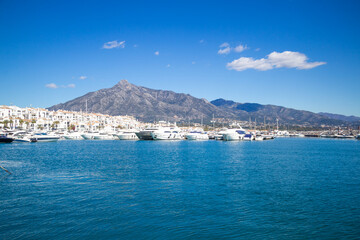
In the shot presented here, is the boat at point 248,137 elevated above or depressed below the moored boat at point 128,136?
below

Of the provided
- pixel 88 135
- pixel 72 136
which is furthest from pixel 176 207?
pixel 88 135

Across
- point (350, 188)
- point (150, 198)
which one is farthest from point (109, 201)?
point (350, 188)

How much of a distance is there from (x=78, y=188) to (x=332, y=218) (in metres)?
17.1

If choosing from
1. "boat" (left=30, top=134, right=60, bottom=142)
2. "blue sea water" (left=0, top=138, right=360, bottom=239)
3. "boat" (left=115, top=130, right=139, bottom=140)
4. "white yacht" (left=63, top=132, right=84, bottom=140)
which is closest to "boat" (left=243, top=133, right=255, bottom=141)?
"boat" (left=115, top=130, right=139, bottom=140)

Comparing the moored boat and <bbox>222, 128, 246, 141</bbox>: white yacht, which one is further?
the moored boat

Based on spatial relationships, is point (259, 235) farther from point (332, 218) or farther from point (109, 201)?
point (109, 201)

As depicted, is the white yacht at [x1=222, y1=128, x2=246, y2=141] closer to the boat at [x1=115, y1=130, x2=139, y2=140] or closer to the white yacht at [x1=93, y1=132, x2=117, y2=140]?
the boat at [x1=115, y1=130, x2=139, y2=140]

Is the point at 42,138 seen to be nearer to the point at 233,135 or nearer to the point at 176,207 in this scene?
the point at 233,135

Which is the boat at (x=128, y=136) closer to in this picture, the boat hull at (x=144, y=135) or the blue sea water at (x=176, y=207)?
the boat hull at (x=144, y=135)

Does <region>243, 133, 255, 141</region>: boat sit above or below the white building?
below

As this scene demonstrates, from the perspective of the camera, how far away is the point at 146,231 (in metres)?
13.1

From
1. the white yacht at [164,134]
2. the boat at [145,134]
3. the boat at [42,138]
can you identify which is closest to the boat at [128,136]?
the boat at [145,134]

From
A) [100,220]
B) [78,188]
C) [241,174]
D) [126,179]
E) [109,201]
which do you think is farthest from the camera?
[241,174]

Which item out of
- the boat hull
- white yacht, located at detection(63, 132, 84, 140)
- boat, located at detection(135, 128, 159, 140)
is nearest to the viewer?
boat, located at detection(135, 128, 159, 140)
